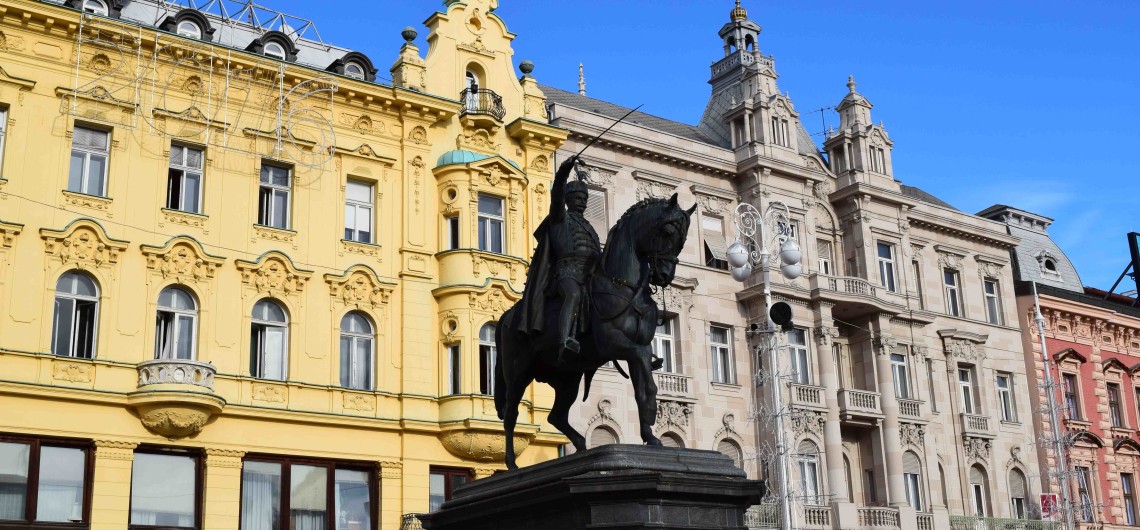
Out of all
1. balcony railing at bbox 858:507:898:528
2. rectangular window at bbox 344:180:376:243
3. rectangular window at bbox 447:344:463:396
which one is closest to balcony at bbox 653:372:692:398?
rectangular window at bbox 447:344:463:396

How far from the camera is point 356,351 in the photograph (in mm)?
30672

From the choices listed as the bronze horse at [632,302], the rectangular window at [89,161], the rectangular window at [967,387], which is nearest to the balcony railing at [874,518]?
the rectangular window at [967,387]

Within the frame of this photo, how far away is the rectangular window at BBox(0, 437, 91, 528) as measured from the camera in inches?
989

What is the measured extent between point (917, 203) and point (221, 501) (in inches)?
1066

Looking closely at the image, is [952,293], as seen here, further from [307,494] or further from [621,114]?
[307,494]

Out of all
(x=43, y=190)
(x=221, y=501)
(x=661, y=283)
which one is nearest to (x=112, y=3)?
(x=43, y=190)

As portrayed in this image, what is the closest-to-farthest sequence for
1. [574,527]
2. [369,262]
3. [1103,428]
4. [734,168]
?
[574,527] → [369,262] → [734,168] → [1103,428]

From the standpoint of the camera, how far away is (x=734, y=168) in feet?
131

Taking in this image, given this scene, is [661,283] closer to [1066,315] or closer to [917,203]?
[917,203]

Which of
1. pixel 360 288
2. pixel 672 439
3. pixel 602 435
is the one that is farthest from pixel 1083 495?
pixel 360 288

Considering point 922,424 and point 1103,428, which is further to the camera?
point 1103,428

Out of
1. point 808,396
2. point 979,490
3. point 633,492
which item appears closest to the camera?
point 633,492

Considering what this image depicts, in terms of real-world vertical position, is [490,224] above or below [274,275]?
above

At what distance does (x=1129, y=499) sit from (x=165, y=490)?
121 feet
